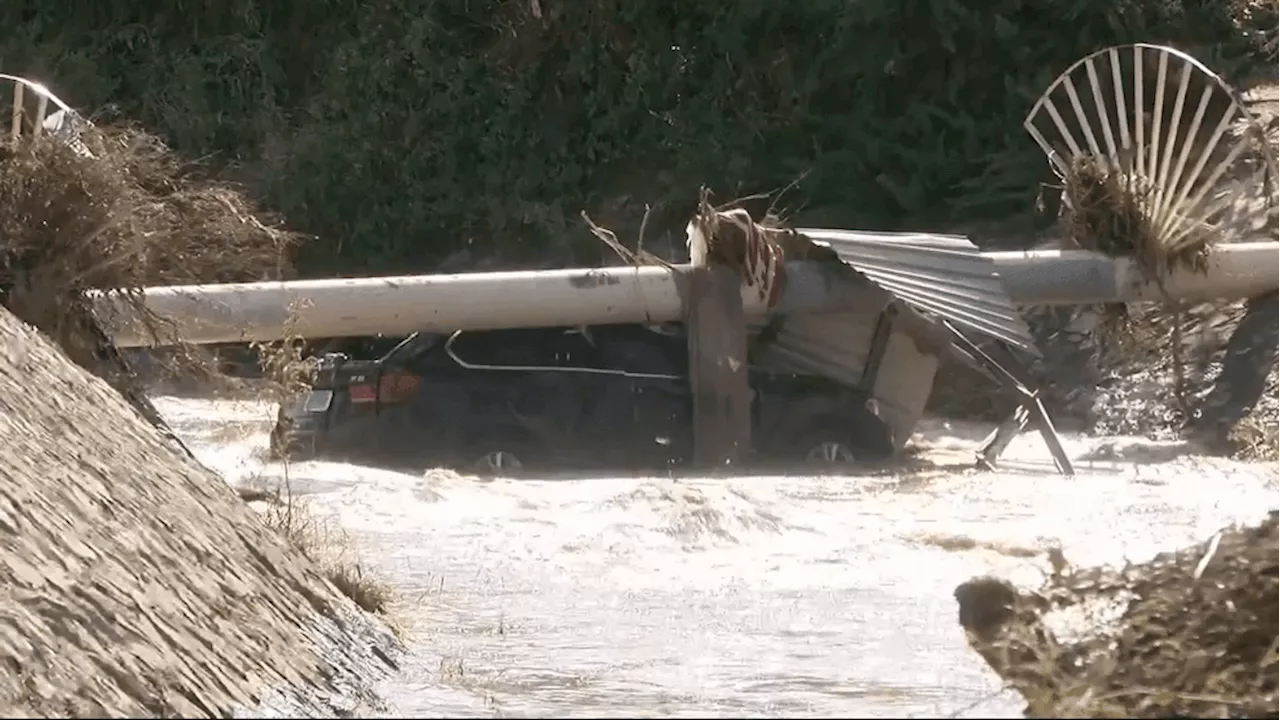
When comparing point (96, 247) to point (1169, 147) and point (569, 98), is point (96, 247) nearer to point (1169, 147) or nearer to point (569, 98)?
point (1169, 147)

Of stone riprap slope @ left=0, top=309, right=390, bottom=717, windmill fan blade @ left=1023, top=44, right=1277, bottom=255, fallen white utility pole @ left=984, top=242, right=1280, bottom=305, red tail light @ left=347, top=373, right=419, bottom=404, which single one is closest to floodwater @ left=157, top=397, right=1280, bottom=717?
stone riprap slope @ left=0, top=309, right=390, bottom=717

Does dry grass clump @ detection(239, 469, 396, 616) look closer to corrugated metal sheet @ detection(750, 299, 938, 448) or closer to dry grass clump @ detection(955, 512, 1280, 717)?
dry grass clump @ detection(955, 512, 1280, 717)

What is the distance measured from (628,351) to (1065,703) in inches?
423

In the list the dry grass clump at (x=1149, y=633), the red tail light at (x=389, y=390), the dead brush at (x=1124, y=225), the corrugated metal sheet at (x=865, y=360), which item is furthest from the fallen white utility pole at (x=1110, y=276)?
the dry grass clump at (x=1149, y=633)

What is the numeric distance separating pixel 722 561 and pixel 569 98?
14.4 metres

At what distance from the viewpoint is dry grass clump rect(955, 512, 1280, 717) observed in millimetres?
3424

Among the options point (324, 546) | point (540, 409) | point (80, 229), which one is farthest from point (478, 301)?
point (324, 546)

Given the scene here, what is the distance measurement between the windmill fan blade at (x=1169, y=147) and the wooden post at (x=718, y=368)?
10.8ft

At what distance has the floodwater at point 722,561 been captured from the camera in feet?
19.0

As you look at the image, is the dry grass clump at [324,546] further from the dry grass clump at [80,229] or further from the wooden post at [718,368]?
the wooden post at [718,368]

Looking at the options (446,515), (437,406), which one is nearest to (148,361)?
(446,515)

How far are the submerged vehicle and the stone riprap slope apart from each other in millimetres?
4593

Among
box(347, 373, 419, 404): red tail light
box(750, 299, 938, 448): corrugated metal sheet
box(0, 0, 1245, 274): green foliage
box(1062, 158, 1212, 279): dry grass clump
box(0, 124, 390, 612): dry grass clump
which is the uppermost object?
box(0, 0, 1245, 274): green foliage

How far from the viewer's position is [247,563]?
7.21 metres
